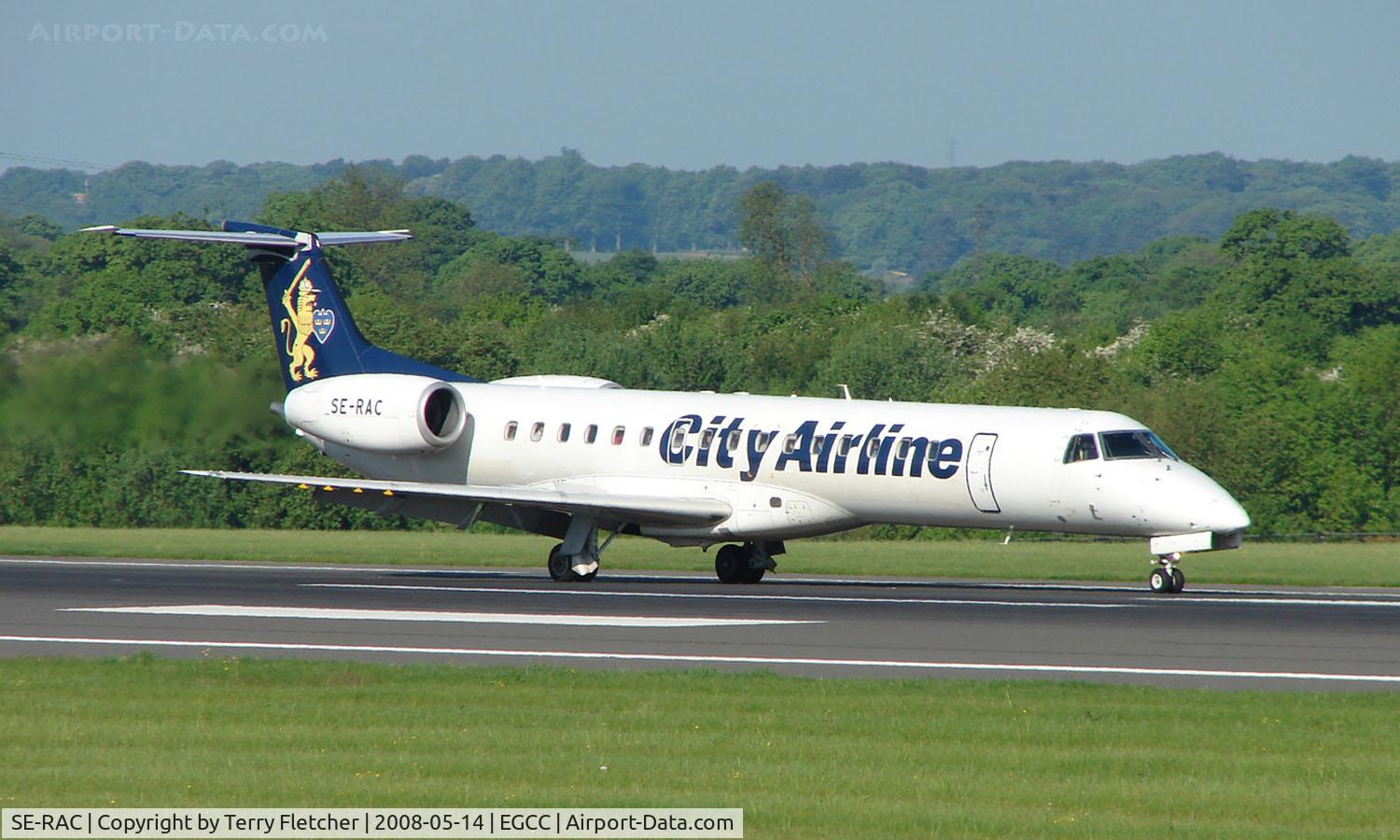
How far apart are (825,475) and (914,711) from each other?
14.7m

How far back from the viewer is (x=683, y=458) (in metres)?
31.6

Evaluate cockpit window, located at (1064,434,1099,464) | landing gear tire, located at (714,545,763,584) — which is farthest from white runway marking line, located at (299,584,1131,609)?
landing gear tire, located at (714,545,763,584)

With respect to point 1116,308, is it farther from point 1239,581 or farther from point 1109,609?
point 1109,609

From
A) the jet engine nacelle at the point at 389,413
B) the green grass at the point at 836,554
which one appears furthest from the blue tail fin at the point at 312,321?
the green grass at the point at 836,554

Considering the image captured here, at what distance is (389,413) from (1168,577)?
1383 cm

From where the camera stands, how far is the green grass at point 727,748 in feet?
38.3

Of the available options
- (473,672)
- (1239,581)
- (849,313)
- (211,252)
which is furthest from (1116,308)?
(473,672)

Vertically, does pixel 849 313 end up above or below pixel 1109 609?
above

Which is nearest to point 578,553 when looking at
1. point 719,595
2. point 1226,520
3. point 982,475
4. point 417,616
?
point 719,595

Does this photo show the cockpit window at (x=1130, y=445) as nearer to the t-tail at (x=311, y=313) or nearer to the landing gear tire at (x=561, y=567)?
the landing gear tire at (x=561, y=567)

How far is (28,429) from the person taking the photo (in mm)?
38469

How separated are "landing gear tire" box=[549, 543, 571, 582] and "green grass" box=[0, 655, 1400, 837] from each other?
13.7 meters

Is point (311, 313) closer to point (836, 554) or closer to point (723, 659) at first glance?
point (836, 554)

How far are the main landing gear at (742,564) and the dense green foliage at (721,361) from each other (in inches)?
487
